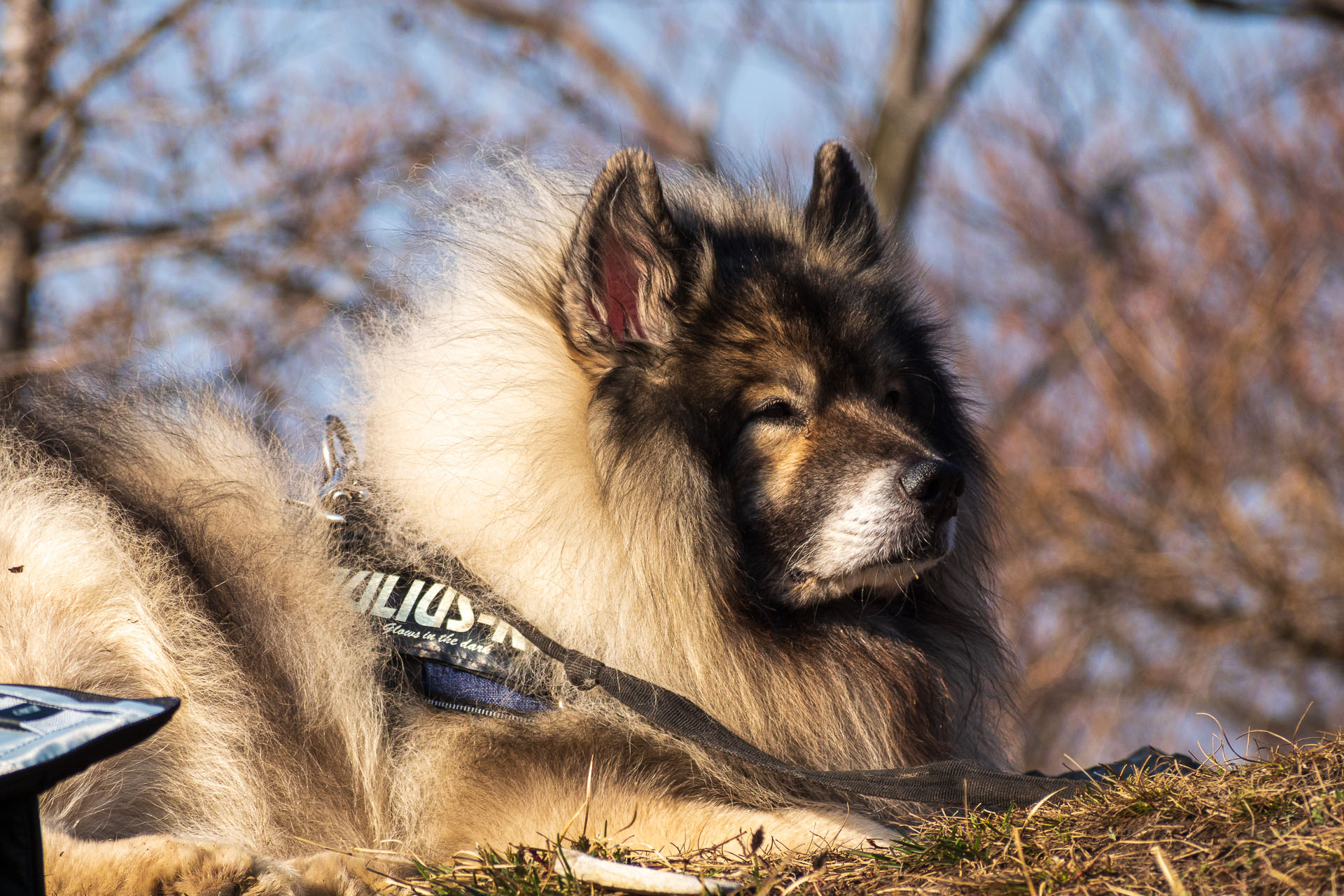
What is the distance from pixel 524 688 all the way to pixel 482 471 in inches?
21.1

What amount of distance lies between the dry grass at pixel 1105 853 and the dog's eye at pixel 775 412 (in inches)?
37.2

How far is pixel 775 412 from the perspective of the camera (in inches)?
103

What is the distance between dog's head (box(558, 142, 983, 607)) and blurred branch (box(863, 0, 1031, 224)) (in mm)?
6538

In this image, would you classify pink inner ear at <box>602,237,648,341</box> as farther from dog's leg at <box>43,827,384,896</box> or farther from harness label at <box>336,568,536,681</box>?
dog's leg at <box>43,827,384,896</box>

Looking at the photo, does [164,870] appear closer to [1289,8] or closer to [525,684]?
[525,684]

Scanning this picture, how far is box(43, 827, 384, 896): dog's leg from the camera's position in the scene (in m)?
→ 1.88

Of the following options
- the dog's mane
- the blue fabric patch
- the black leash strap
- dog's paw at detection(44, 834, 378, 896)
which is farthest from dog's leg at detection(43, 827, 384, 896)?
the dog's mane

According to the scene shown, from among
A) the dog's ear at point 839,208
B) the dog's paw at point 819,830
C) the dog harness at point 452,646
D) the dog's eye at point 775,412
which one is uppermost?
the dog's ear at point 839,208

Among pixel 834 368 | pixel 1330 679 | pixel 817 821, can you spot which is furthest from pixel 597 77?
pixel 817 821

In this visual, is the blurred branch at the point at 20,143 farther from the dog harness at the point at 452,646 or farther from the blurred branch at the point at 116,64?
the dog harness at the point at 452,646

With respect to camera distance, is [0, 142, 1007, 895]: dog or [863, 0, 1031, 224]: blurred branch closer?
[0, 142, 1007, 895]: dog

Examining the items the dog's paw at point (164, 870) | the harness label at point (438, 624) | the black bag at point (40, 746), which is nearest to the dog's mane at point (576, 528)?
the harness label at point (438, 624)

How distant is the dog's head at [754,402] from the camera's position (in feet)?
8.26

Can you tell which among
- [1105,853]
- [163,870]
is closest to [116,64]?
[163,870]
